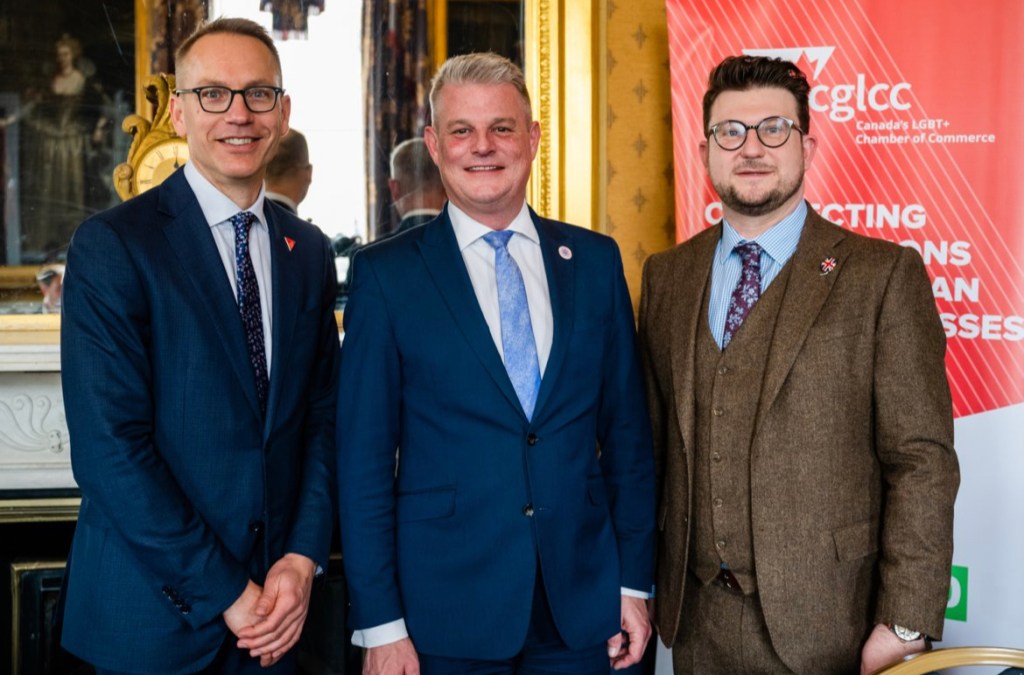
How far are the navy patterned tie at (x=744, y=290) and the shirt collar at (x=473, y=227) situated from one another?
18.4 inches

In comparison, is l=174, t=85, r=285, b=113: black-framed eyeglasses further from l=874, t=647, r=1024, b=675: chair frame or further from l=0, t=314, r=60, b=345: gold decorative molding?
l=874, t=647, r=1024, b=675: chair frame

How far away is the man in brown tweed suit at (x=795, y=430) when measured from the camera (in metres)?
2.02

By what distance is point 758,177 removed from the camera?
7.03 feet

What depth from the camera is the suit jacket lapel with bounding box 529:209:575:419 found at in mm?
2016

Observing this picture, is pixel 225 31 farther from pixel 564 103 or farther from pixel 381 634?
pixel 564 103

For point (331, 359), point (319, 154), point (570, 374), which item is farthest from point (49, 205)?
point (570, 374)

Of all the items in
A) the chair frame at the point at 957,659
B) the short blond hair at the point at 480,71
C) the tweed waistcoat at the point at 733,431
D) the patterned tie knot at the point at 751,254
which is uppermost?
the short blond hair at the point at 480,71

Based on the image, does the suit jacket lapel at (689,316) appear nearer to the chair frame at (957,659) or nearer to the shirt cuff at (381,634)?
the chair frame at (957,659)

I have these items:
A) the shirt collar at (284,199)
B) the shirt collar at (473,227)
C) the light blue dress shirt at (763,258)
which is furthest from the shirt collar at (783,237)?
the shirt collar at (284,199)

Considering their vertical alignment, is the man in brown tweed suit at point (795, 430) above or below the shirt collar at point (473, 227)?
below

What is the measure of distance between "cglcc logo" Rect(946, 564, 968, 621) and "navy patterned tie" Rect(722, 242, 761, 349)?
1378 mm

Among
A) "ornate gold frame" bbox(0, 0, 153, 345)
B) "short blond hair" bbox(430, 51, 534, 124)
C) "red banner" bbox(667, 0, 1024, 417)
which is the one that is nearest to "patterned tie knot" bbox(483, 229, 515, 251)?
"short blond hair" bbox(430, 51, 534, 124)

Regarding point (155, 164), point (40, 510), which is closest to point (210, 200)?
point (155, 164)

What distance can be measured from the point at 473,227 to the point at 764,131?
69cm
